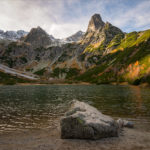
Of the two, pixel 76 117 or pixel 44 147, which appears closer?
pixel 44 147

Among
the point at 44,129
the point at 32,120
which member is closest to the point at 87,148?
the point at 44,129

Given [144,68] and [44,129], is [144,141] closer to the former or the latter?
[44,129]

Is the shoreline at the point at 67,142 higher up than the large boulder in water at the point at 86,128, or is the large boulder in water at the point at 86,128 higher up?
the large boulder in water at the point at 86,128

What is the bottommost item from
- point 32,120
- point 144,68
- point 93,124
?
point 32,120

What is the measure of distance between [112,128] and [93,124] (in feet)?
8.26

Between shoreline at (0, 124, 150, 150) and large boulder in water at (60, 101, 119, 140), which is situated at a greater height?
large boulder in water at (60, 101, 119, 140)

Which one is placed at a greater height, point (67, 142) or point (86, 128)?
point (86, 128)

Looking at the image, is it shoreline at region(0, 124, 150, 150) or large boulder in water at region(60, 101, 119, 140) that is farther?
large boulder in water at region(60, 101, 119, 140)

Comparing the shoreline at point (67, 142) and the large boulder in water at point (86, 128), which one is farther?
the large boulder in water at point (86, 128)

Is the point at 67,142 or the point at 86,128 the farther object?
the point at 86,128

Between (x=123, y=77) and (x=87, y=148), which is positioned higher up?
(x=123, y=77)

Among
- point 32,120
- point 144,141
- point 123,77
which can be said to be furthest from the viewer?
point 123,77

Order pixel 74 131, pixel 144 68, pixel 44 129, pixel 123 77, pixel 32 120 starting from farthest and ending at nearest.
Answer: pixel 123 77
pixel 144 68
pixel 32 120
pixel 44 129
pixel 74 131

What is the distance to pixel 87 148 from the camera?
1283cm
